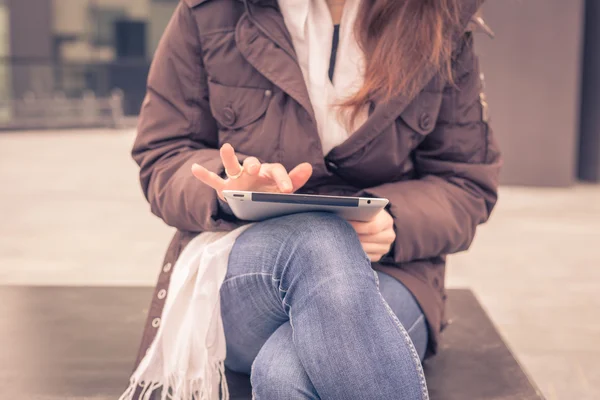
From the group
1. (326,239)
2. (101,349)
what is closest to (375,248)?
(326,239)

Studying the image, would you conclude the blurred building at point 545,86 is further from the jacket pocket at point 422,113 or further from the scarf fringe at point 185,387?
the scarf fringe at point 185,387

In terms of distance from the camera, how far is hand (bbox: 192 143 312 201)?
3.84 feet

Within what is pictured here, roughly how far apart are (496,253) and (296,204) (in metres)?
3.08

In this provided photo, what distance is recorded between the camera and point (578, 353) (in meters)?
2.56

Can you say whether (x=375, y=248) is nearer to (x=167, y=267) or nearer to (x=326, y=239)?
(x=326, y=239)

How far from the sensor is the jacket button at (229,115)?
4.96ft

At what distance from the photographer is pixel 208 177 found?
1.22 meters

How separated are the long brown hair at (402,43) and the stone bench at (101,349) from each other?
595 mm

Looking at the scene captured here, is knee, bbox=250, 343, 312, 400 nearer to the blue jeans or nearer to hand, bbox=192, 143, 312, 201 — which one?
the blue jeans

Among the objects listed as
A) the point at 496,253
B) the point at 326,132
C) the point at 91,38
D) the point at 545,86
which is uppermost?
the point at 91,38

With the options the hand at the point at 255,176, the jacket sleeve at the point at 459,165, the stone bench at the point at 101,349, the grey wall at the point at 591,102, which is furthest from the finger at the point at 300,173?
the grey wall at the point at 591,102

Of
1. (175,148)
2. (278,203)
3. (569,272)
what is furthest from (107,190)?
(278,203)

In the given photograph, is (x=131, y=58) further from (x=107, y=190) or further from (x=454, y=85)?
(x=454, y=85)

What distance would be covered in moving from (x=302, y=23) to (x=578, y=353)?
1670 millimetres
